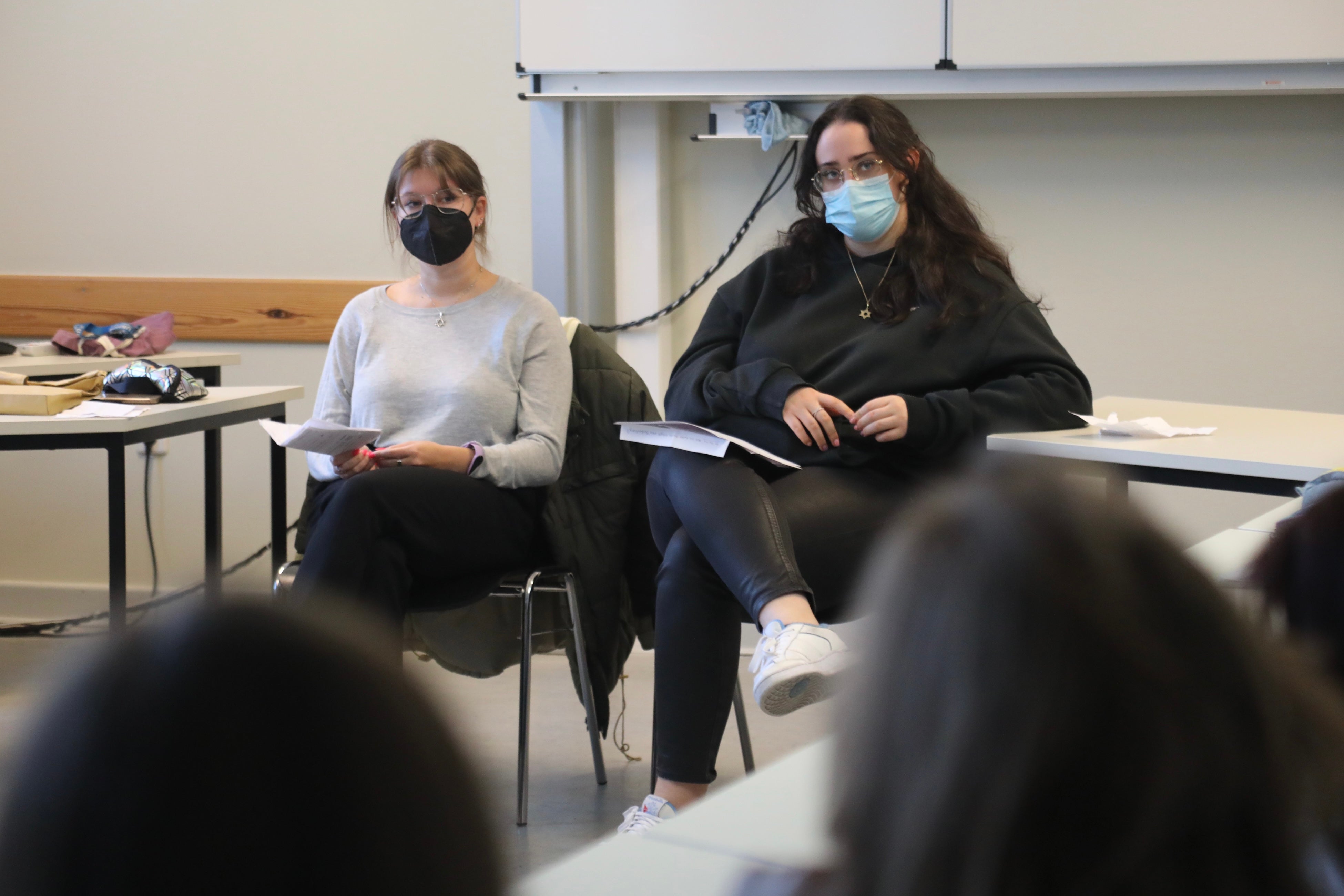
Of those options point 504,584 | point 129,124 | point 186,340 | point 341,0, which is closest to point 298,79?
point 341,0

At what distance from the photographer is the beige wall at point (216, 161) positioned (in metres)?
3.42

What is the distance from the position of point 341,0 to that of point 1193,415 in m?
2.49

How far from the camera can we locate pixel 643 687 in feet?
10.3

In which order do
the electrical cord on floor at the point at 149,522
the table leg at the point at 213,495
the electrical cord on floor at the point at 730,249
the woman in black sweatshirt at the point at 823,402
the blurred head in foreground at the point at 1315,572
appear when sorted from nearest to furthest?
→ the blurred head in foreground at the point at 1315,572
the woman in black sweatshirt at the point at 823,402
the table leg at the point at 213,495
the electrical cord on floor at the point at 730,249
the electrical cord on floor at the point at 149,522

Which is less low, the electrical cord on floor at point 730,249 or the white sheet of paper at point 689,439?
the electrical cord on floor at point 730,249

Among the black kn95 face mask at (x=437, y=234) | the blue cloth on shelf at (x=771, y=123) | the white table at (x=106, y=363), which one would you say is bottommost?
the white table at (x=106, y=363)

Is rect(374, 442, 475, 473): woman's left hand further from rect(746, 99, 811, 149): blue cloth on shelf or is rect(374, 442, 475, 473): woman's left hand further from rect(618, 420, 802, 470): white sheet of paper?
rect(746, 99, 811, 149): blue cloth on shelf

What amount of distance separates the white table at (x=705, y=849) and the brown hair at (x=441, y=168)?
5.90 feet

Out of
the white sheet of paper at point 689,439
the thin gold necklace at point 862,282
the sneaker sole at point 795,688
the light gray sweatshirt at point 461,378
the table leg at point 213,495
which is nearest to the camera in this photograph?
the sneaker sole at point 795,688

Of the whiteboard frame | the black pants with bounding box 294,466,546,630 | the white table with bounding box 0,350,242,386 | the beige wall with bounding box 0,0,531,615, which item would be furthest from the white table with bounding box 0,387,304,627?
the whiteboard frame

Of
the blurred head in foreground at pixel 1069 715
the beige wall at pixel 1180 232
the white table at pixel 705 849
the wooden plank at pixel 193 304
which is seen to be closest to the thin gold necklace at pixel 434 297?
the wooden plank at pixel 193 304

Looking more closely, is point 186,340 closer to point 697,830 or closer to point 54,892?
point 697,830

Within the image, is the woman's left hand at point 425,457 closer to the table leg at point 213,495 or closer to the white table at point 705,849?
the table leg at point 213,495

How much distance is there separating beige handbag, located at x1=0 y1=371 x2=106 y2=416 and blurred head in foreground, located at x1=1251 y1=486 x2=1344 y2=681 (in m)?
2.24
